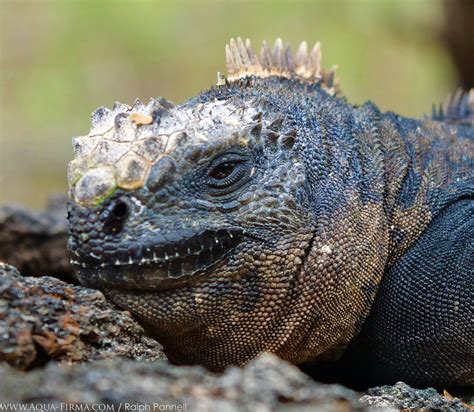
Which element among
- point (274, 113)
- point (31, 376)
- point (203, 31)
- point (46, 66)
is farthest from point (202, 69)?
point (31, 376)

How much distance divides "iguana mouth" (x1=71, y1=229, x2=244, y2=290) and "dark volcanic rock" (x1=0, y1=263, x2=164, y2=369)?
0.15 meters

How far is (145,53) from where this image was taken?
25.8 meters

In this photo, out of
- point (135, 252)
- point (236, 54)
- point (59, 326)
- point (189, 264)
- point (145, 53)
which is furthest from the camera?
point (145, 53)

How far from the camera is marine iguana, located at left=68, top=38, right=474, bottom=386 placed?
4.63 metres

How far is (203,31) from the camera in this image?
25.8 metres

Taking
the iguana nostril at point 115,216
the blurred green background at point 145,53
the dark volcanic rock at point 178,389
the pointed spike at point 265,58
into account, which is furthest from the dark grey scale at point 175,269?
the blurred green background at point 145,53

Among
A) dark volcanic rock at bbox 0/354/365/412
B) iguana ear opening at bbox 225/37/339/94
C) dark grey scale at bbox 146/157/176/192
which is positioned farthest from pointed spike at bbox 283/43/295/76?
dark volcanic rock at bbox 0/354/365/412

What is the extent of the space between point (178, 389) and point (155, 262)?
1541mm

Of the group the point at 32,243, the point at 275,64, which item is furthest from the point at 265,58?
the point at 32,243

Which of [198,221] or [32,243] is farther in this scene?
[32,243]

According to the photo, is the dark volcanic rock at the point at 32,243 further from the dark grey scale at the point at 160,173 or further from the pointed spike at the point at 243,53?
the dark grey scale at the point at 160,173

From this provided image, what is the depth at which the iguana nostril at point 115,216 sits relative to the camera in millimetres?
4559

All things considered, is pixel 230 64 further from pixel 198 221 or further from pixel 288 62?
pixel 198 221

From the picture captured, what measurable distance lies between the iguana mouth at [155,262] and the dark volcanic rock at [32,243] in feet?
14.9
